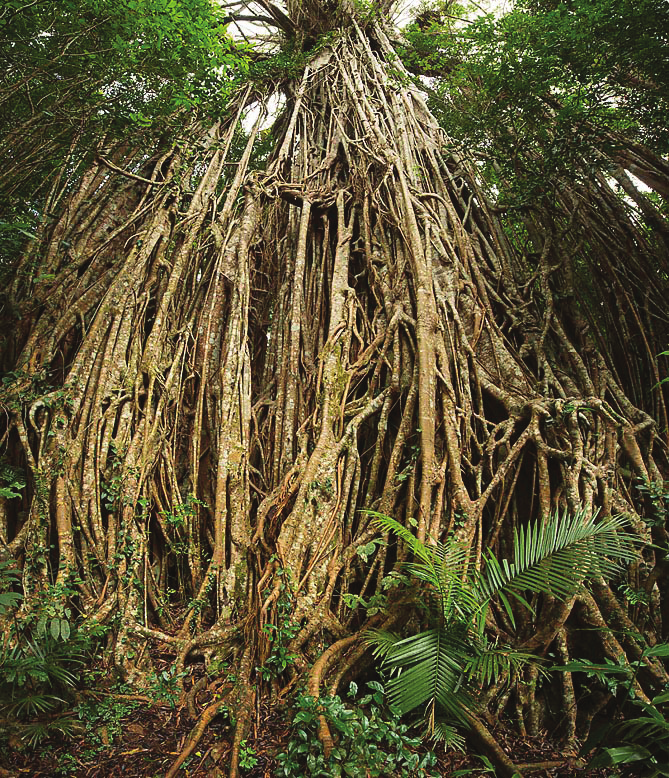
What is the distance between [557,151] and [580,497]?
9.01 ft

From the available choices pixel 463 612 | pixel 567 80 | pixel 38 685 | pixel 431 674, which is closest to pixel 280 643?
pixel 431 674

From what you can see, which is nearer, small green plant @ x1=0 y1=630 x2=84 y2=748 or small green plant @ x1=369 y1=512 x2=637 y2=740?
small green plant @ x1=369 y1=512 x2=637 y2=740

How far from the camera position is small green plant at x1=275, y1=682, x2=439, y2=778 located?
1.50 metres

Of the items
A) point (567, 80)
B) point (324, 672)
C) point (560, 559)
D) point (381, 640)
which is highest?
point (567, 80)

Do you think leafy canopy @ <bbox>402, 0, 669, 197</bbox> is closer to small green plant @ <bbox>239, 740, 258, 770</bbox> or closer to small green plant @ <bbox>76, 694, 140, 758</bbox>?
small green plant @ <bbox>239, 740, 258, 770</bbox>

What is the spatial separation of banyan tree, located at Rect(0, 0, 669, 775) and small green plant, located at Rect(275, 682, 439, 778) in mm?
192

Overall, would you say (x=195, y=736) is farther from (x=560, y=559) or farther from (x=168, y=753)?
(x=560, y=559)

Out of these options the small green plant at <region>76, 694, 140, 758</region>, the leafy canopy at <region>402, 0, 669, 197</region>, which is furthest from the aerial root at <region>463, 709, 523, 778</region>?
the leafy canopy at <region>402, 0, 669, 197</region>

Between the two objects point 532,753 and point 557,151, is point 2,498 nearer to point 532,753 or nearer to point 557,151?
point 532,753

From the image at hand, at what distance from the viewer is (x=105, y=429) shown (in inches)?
112

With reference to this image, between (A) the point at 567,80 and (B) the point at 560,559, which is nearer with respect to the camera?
(B) the point at 560,559

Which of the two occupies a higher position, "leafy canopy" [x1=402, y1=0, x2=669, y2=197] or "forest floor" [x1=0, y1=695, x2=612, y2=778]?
"leafy canopy" [x1=402, y1=0, x2=669, y2=197]

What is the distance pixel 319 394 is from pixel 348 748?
5.68 ft

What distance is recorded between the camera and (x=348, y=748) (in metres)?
1.54
